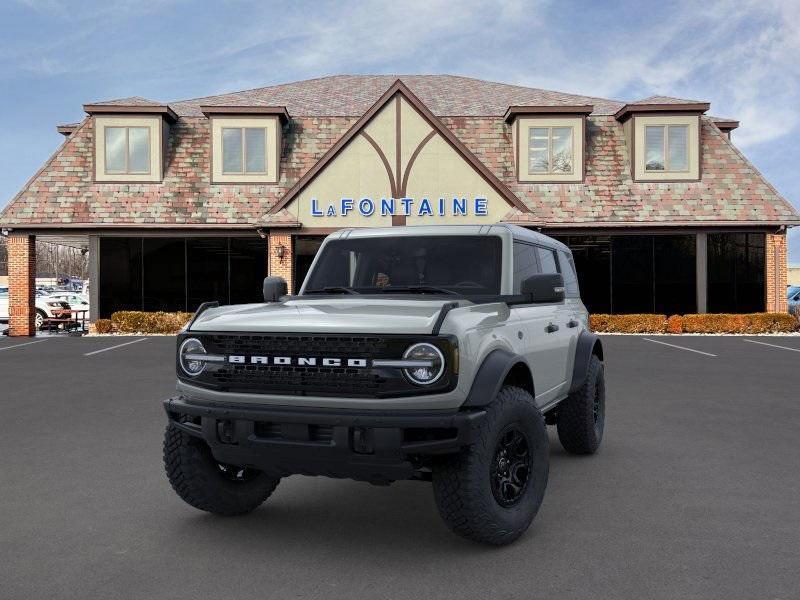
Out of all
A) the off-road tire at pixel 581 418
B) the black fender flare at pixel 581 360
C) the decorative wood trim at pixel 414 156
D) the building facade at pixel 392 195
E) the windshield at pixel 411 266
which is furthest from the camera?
the building facade at pixel 392 195

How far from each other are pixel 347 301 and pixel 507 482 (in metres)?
1.52

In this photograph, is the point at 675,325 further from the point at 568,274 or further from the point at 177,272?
Answer: the point at 568,274

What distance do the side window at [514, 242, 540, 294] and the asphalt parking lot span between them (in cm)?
161

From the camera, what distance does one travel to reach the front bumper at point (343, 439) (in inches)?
151

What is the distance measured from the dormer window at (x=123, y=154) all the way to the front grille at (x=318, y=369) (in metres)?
21.0

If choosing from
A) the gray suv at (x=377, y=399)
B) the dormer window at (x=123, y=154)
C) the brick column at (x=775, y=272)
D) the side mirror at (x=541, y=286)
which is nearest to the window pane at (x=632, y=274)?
the brick column at (x=775, y=272)

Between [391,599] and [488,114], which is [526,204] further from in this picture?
[391,599]

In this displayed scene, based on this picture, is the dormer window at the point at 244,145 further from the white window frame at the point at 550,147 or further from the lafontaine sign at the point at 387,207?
the white window frame at the point at 550,147

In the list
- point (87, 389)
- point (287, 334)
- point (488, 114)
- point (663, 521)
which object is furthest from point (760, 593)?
point (488, 114)

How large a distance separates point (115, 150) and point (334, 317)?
71.6ft

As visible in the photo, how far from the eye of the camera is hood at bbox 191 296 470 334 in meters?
4.02

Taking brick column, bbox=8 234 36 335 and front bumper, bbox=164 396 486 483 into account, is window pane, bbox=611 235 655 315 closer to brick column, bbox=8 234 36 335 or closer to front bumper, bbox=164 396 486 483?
brick column, bbox=8 234 36 335

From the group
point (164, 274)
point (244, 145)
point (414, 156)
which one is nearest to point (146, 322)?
point (164, 274)

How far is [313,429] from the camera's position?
400 centimetres
